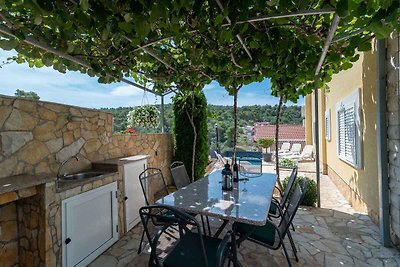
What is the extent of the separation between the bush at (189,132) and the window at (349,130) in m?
3.18

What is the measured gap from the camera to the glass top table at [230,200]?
5.99ft

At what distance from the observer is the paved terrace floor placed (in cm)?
245

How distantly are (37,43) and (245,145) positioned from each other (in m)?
10.5

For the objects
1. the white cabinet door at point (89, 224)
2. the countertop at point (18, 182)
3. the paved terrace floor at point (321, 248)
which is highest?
the countertop at point (18, 182)

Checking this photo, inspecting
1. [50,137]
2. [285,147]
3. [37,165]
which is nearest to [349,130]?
[50,137]

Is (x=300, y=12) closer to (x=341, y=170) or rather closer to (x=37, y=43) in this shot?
(x=37, y=43)

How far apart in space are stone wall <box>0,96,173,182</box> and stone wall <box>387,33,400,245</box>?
4.05 meters

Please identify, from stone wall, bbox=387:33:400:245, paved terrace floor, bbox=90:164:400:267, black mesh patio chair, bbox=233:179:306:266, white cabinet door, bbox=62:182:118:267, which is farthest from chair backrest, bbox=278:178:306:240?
white cabinet door, bbox=62:182:118:267

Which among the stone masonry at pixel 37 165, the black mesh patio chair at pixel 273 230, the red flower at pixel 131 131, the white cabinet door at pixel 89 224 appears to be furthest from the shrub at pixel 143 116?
the black mesh patio chair at pixel 273 230

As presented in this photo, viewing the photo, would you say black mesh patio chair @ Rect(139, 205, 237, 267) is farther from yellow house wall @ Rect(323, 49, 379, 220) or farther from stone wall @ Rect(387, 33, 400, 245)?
yellow house wall @ Rect(323, 49, 379, 220)

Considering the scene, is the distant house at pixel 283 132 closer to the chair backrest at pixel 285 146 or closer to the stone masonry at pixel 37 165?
the chair backrest at pixel 285 146

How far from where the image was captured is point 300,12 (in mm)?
1527

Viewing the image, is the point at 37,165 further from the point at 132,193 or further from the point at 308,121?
the point at 308,121

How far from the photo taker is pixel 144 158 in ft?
12.3
